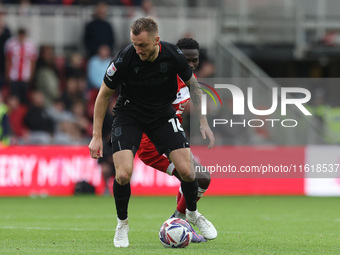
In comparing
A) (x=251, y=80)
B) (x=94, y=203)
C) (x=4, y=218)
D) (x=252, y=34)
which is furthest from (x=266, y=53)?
(x=4, y=218)

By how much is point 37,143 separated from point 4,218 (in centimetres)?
549

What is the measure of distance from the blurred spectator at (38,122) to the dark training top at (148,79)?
9.26m

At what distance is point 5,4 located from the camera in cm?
1983

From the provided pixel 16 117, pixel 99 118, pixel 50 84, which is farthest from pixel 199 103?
pixel 50 84

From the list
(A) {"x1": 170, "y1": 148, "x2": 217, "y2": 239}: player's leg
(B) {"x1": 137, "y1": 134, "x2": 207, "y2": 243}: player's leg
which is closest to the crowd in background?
Result: (B) {"x1": 137, "y1": 134, "x2": 207, "y2": 243}: player's leg

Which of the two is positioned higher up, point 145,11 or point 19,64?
point 145,11

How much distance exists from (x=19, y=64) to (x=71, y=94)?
1.36 m

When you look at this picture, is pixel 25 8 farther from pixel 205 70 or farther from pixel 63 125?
pixel 205 70

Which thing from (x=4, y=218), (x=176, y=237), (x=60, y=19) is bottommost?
(x=4, y=218)

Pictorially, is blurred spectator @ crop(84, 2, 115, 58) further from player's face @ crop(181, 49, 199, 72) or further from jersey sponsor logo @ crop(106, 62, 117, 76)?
jersey sponsor logo @ crop(106, 62, 117, 76)

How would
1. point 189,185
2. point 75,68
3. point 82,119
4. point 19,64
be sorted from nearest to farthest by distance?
point 189,185, point 82,119, point 19,64, point 75,68

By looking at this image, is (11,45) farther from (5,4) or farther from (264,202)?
(264,202)

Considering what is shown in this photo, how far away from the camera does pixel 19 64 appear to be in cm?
1831

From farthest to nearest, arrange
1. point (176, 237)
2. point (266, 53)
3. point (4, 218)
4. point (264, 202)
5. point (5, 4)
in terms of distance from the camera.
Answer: point (266, 53)
point (5, 4)
point (264, 202)
point (4, 218)
point (176, 237)
